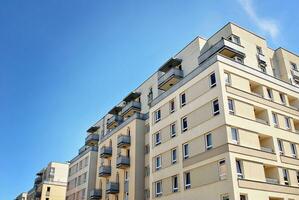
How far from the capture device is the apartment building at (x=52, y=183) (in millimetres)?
79188

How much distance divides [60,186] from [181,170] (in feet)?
189

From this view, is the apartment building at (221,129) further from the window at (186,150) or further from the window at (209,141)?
the window at (186,150)

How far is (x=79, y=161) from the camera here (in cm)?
6259

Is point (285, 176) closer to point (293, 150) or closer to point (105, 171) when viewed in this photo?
point (293, 150)

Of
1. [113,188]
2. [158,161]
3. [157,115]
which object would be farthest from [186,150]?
[113,188]

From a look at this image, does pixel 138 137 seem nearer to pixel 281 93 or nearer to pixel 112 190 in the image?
pixel 112 190

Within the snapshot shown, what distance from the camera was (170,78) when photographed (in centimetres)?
Answer: 4044

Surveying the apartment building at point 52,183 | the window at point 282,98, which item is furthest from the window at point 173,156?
the apartment building at point 52,183

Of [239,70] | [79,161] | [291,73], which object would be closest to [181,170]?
[239,70]

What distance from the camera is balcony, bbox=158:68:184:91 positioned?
1572 inches

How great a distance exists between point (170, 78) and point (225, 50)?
9.18m

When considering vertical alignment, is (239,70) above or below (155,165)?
above

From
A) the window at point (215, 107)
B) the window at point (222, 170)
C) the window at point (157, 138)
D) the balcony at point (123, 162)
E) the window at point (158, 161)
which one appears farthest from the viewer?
the balcony at point (123, 162)

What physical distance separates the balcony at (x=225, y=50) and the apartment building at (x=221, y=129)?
0.11 m
